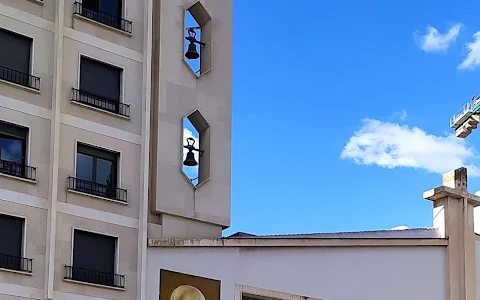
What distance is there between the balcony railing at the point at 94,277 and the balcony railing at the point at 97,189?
200cm

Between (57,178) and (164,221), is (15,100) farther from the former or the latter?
(164,221)

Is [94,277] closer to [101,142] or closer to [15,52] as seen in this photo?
[101,142]

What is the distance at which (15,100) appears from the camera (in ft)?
98.6

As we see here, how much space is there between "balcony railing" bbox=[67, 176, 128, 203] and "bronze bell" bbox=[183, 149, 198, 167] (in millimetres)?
2405

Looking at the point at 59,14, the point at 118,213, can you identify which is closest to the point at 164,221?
the point at 118,213

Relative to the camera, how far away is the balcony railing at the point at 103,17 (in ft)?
104

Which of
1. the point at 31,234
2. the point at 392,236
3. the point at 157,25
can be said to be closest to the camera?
the point at 31,234

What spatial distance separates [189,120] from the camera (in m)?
34.0

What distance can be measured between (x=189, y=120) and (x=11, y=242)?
7002mm

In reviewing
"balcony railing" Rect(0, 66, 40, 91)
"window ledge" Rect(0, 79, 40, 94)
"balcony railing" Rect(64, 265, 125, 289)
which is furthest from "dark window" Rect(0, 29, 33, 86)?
"balcony railing" Rect(64, 265, 125, 289)

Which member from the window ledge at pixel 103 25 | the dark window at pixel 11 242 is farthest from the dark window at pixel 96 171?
the window ledge at pixel 103 25

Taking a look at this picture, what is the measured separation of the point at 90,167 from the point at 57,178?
54.7 inches

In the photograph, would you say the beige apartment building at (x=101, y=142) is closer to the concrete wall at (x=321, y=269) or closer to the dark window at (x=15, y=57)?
the dark window at (x=15, y=57)

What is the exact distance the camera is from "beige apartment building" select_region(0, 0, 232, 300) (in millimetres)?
29719
